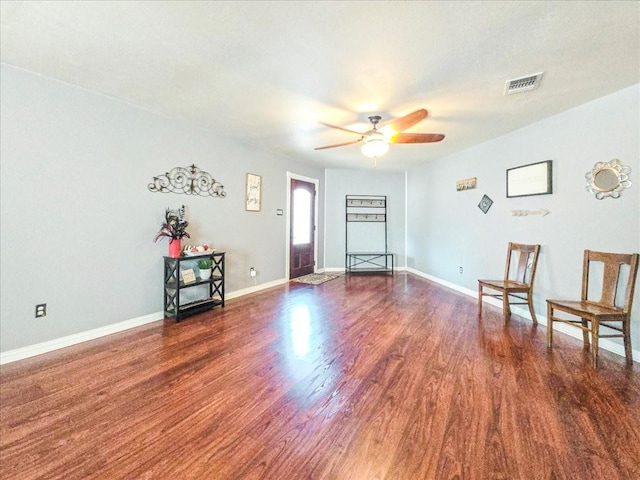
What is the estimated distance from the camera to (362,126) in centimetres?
347

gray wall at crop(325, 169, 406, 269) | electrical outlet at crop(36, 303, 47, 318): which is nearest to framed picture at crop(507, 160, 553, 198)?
gray wall at crop(325, 169, 406, 269)

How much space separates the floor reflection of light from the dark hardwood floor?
0.09 feet

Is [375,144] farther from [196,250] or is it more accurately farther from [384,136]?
[196,250]

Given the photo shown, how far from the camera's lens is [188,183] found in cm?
368

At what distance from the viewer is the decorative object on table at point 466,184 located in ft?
14.8

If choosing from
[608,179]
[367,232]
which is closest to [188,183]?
[367,232]

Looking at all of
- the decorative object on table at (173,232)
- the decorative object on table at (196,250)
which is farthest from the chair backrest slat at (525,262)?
the decorative object on table at (173,232)

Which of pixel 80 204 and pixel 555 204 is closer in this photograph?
pixel 80 204

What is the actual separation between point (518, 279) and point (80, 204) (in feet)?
16.8

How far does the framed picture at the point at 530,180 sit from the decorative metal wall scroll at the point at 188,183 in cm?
412

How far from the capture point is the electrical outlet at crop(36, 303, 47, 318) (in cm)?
248

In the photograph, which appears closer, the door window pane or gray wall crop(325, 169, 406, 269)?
the door window pane

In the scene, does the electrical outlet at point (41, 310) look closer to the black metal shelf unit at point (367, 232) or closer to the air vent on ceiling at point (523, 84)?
the air vent on ceiling at point (523, 84)

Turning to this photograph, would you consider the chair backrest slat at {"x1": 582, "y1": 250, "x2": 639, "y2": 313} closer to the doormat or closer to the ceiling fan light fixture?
the ceiling fan light fixture
